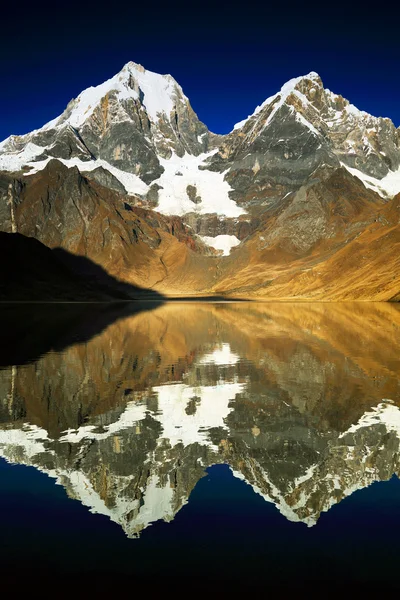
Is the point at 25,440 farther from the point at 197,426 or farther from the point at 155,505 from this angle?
the point at 155,505

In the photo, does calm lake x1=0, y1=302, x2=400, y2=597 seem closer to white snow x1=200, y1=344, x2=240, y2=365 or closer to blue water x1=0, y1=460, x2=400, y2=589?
blue water x1=0, y1=460, x2=400, y2=589

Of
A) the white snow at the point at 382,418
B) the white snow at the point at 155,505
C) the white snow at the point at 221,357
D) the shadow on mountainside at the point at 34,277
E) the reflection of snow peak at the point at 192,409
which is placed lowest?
the white snow at the point at 221,357

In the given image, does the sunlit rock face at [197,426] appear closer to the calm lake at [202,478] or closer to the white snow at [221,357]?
the calm lake at [202,478]

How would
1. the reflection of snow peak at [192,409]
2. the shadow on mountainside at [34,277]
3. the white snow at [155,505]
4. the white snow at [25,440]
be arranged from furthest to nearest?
the shadow on mountainside at [34,277], the reflection of snow peak at [192,409], the white snow at [25,440], the white snow at [155,505]

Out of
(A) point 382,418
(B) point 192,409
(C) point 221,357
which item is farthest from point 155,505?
(C) point 221,357

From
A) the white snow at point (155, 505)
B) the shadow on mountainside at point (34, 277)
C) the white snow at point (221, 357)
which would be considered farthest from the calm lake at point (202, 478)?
the shadow on mountainside at point (34, 277)

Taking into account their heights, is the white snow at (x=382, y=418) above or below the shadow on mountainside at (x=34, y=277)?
below
